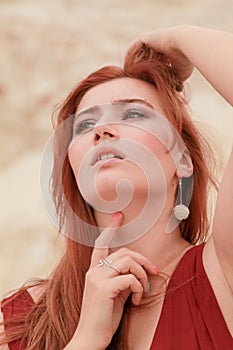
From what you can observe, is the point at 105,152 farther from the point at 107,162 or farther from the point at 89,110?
the point at 89,110

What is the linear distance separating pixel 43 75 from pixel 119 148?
1257mm

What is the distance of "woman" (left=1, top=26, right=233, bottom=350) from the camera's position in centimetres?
133

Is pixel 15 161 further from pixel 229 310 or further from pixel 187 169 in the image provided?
pixel 229 310

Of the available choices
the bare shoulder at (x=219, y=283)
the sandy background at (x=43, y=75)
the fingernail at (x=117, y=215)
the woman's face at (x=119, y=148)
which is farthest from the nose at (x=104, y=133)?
the sandy background at (x=43, y=75)

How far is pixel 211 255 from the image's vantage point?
136 cm

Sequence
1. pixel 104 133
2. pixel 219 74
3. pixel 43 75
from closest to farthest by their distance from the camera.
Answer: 1. pixel 219 74
2. pixel 104 133
3. pixel 43 75

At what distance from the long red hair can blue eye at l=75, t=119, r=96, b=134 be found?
0.07 metres

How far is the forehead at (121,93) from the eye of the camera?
1.51 m

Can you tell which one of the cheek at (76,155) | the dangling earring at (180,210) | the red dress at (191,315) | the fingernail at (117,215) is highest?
the cheek at (76,155)

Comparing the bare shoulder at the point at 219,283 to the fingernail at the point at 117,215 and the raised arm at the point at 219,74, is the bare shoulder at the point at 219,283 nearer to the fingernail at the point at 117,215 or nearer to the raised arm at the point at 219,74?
the raised arm at the point at 219,74

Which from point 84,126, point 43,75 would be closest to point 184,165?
point 84,126

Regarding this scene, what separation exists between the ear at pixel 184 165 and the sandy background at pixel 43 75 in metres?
0.70

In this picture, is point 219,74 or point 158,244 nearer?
point 219,74

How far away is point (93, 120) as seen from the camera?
1.49 metres
